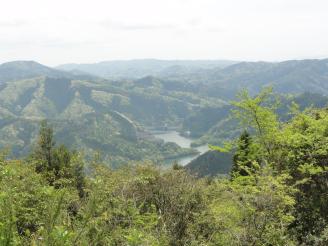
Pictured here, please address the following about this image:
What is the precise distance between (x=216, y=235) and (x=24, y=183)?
10.8 m

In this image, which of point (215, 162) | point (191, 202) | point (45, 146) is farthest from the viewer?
point (215, 162)

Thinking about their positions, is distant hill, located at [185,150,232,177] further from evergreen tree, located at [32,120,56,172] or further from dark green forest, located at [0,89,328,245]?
dark green forest, located at [0,89,328,245]

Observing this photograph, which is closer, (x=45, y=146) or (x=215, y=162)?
(x=45, y=146)

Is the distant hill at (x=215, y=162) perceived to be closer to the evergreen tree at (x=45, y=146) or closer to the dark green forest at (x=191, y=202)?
the evergreen tree at (x=45, y=146)

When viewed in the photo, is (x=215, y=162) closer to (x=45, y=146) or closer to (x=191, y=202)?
(x=45, y=146)

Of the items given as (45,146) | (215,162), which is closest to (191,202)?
(45,146)

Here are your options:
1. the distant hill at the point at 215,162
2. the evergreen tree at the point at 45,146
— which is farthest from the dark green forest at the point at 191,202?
the distant hill at the point at 215,162

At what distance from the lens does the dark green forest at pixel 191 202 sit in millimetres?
8375

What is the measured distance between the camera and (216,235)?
16.6 metres

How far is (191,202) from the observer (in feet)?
65.3

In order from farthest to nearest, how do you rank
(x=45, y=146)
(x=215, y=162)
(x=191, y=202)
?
(x=215, y=162), (x=45, y=146), (x=191, y=202)

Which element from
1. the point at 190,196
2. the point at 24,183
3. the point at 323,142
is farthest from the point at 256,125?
the point at 24,183

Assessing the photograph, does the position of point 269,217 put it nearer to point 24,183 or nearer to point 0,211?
point 0,211

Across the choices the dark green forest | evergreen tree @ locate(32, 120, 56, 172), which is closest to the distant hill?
evergreen tree @ locate(32, 120, 56, 172)
